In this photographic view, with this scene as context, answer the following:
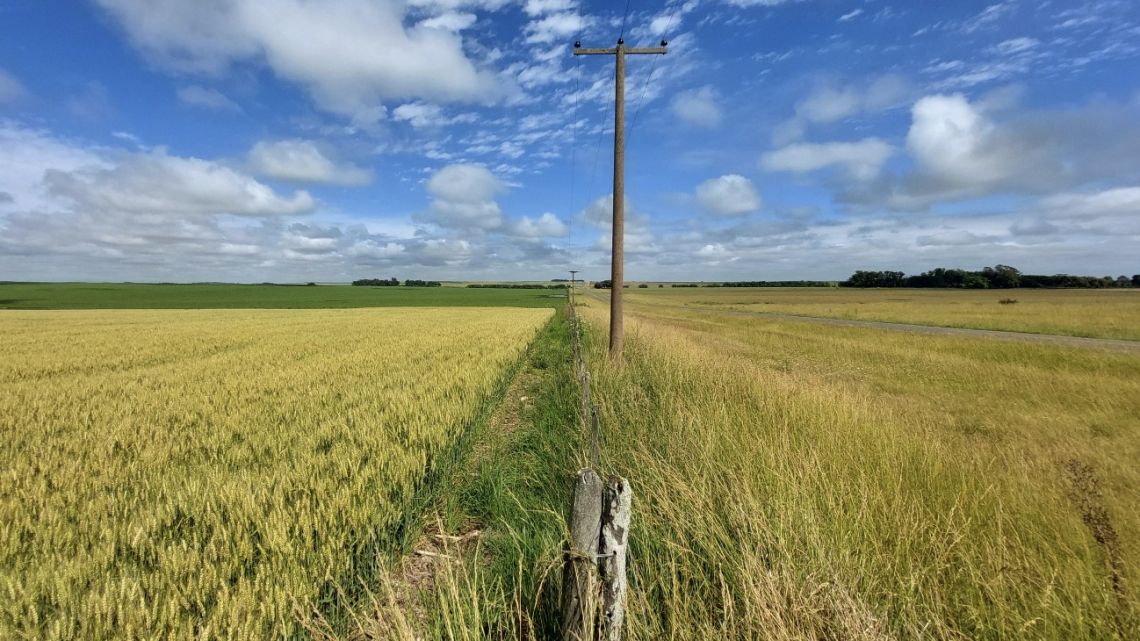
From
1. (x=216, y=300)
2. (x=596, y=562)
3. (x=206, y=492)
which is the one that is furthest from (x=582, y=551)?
(x=216, y=300)

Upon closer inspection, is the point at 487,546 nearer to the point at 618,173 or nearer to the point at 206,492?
the point at 206,492

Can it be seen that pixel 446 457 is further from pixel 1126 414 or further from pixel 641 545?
pixel 1126 414

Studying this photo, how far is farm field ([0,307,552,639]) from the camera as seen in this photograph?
243 centimetres

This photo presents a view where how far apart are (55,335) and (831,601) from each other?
30.0 meters

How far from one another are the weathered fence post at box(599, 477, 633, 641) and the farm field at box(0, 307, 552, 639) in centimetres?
153

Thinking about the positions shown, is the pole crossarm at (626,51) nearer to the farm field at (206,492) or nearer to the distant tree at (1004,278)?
the farm field at (206,492)

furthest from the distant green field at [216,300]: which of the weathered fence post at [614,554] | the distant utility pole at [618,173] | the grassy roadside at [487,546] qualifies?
the weathered fence post at [614,554]

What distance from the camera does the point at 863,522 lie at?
295cm

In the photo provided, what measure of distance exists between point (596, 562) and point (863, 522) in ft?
6.95

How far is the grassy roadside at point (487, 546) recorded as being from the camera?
2.28 meters

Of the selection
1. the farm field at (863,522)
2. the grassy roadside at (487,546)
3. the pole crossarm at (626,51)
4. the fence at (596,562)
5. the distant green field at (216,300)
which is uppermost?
the pole crossarm at (626,51)

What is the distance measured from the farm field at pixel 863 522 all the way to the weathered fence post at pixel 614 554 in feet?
0.90

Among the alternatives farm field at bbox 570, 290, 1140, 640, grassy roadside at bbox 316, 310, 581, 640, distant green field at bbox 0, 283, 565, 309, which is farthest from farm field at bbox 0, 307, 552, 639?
distant green field at bbox 0, 283, 565, 309

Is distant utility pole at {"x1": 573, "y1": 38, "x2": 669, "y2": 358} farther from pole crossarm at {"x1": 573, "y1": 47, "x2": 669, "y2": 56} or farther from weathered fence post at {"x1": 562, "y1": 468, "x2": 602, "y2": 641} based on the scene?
weathered fence post at {"x1": 562, "y1": 468, "x2": 602, "y2": 641}
